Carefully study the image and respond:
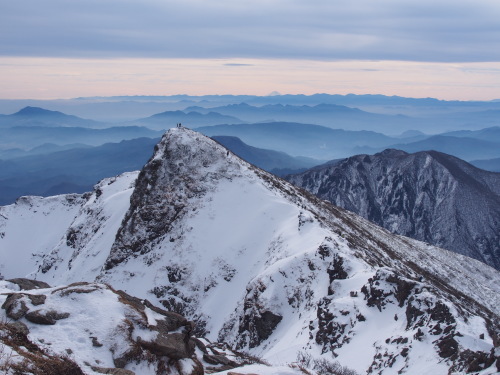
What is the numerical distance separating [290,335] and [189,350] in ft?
54.8

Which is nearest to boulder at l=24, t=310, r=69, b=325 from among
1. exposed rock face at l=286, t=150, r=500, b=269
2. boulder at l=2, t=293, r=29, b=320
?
boulder at l=2, t=293, r=29, b=320

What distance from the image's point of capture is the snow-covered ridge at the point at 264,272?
25.2 metres

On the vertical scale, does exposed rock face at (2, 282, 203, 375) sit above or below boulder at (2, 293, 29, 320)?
below

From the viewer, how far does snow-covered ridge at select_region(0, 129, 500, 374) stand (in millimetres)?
25203

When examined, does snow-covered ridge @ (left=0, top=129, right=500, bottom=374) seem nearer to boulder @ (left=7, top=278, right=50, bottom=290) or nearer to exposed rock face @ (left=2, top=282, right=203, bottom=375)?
exposed rock face @ (left=2, top=282, right=203, bottom=375)

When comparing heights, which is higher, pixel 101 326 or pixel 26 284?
pixel 101 326

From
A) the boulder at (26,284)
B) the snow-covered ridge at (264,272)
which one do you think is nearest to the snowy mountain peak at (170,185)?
the snow-covered ridge at (264,272)

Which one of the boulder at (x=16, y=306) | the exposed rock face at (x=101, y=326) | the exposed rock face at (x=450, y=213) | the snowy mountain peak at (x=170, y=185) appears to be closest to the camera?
the exposed rock face at (x=101, y=326)

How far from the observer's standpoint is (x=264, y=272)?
4128 cm

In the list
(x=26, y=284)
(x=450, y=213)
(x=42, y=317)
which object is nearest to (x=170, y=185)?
(x=26, y=284)

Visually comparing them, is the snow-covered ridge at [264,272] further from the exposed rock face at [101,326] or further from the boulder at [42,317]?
the boulder at [42,317]

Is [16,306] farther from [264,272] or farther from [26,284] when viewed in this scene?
[264,272]

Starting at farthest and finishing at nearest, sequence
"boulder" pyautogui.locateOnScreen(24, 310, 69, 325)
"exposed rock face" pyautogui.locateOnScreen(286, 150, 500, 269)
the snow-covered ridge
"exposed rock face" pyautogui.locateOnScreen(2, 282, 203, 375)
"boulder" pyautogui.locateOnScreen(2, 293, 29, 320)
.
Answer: "exposed rock face" pyautogui.locateOnScreen(286, 150, 500, 269)
the snow-covered ridge
"boulder" pyautogui.locateOnScreen(2, 293, 29, 320)
"boulder" pyautogui.locateOnScreen(24, 310, 69, 325)
"exposed rock face" pyautogui.locateOnScreen(2, 282, 203, 375)

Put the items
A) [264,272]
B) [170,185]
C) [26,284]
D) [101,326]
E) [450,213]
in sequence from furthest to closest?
[450,213]
[170,185]
[264,272]
[26,284]
[101,326]
